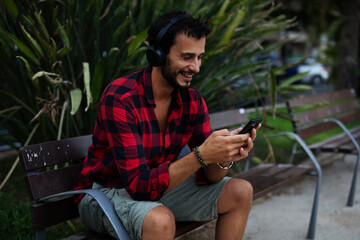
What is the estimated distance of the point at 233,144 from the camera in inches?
→ 75.5

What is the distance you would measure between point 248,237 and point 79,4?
229 centimetres

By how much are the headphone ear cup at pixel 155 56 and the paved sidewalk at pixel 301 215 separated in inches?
65.6

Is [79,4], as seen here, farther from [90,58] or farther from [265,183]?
[265,183]

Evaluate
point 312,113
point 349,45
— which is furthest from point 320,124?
point 349,45

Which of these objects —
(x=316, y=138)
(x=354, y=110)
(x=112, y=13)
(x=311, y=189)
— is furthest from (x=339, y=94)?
(x=112, y=13)

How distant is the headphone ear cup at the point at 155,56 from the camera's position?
2066mm

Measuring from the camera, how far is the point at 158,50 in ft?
6.82

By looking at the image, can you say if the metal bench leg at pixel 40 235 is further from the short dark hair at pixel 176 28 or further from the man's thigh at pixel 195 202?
the short dark hair at pixel 176 28

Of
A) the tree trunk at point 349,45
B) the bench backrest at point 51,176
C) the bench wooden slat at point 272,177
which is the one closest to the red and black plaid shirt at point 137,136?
the bench backrest at point 51,176

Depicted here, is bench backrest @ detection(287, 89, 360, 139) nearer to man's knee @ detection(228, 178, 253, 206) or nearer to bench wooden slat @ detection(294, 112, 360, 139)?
bench wooden slat @ detection(294, 112, 360, 139)

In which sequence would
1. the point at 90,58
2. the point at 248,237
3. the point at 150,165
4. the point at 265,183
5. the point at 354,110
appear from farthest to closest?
the point at 354,110
the point at 90,58
the point at 248,237
the point at 265,183
the point at 150,165

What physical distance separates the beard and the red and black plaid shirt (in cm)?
10

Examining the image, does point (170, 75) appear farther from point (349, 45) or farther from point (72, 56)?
point (349, 45)

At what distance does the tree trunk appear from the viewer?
9.71 meters
